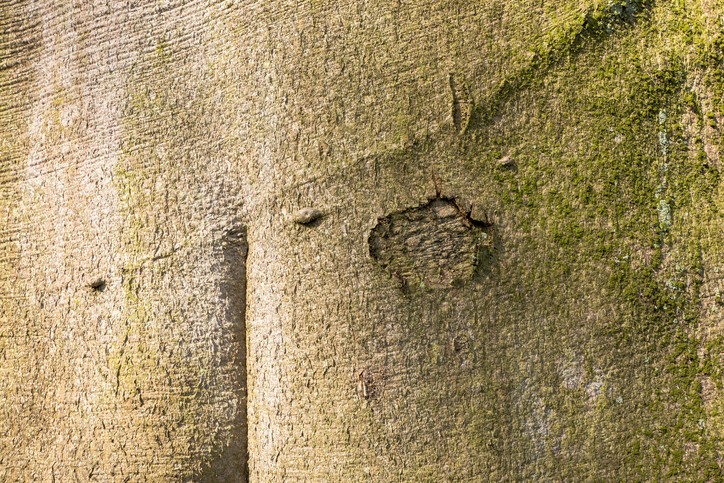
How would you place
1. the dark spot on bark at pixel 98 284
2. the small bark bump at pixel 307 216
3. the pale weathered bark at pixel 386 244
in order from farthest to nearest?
the dark spot on bark at pixel 98 284 < the small bark bump at pixel 307 216 < the pale weathered bark at pixel 386 244

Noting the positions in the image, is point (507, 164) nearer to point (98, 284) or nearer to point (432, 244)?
point (432, 244)

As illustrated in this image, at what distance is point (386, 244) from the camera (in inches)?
50.4

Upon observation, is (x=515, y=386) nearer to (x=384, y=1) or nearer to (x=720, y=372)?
(x=720, y=372)

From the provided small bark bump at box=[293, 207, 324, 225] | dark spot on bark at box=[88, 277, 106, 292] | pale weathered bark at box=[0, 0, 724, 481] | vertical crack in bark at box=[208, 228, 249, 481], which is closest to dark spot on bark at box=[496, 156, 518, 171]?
pale weathered bark at box=[0, 0, 724, 481]

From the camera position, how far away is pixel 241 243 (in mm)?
1394

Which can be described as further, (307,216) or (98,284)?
(98,284)

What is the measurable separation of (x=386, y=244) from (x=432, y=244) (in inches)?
3.2

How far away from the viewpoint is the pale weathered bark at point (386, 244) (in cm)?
121

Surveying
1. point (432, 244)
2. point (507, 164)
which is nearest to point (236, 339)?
point (432, 244)

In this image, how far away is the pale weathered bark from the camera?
1.21m

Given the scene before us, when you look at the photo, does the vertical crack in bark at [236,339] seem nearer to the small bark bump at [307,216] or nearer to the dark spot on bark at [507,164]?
the small bark bump at [307,216]

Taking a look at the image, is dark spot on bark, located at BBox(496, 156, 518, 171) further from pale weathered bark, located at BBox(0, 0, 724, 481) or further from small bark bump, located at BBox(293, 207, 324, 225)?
small bark bump, located at BBox(293, 207, 324, 225)

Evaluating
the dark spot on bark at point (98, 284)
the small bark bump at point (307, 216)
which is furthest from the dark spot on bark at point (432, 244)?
the dark spot on bark at point (98, 284)

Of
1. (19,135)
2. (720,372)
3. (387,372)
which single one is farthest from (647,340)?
(19,135)
